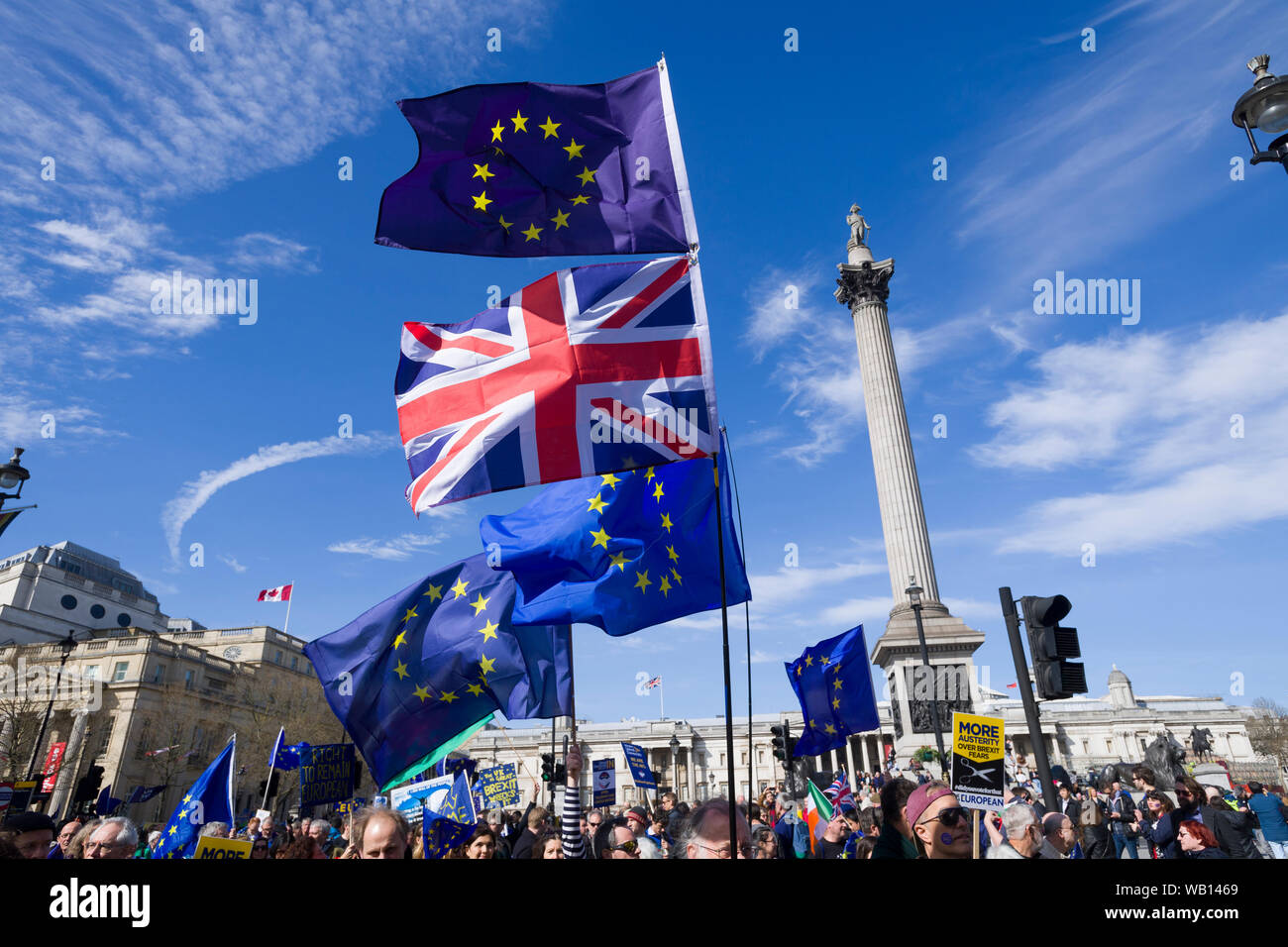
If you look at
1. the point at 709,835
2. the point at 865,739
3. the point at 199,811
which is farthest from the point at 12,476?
the point at 865,739

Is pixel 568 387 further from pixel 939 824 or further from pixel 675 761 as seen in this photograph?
pixel 675 761

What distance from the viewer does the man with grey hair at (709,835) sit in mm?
4422

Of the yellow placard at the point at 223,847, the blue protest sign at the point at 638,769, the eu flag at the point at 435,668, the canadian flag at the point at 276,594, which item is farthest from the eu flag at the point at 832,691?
the canadian flag at the point at 276,594

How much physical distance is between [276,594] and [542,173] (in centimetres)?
5891

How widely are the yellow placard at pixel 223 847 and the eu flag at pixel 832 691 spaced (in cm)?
1095

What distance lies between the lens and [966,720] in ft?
21.3

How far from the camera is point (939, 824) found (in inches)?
183

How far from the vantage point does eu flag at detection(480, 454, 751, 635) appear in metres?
8.47

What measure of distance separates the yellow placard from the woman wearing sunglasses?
4.42 metres

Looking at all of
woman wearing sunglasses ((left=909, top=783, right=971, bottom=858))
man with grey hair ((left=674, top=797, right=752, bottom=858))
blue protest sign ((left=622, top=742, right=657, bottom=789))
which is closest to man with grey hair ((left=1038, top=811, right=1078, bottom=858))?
woman wearing sunglasses ((left=909, top=783, right=971, bottom=858))
